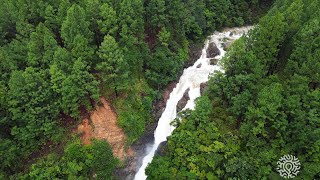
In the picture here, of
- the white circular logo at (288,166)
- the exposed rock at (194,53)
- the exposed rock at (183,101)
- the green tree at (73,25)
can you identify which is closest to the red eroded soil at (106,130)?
the green tree at (73,25)

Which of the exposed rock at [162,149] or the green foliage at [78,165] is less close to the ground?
the green foliage at [78,165]

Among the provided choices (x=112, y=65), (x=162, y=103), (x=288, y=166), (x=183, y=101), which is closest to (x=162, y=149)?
(x=162, y=103)

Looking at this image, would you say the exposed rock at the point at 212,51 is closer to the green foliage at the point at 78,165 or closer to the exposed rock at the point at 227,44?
the exposed rock at the point at 227,44

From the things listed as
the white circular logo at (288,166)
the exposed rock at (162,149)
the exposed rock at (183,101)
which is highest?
the exposed rock at (183,101)

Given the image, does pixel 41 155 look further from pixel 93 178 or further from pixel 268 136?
pixel 268 136

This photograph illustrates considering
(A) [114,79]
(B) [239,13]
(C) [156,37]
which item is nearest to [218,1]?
(B) [239,13]
